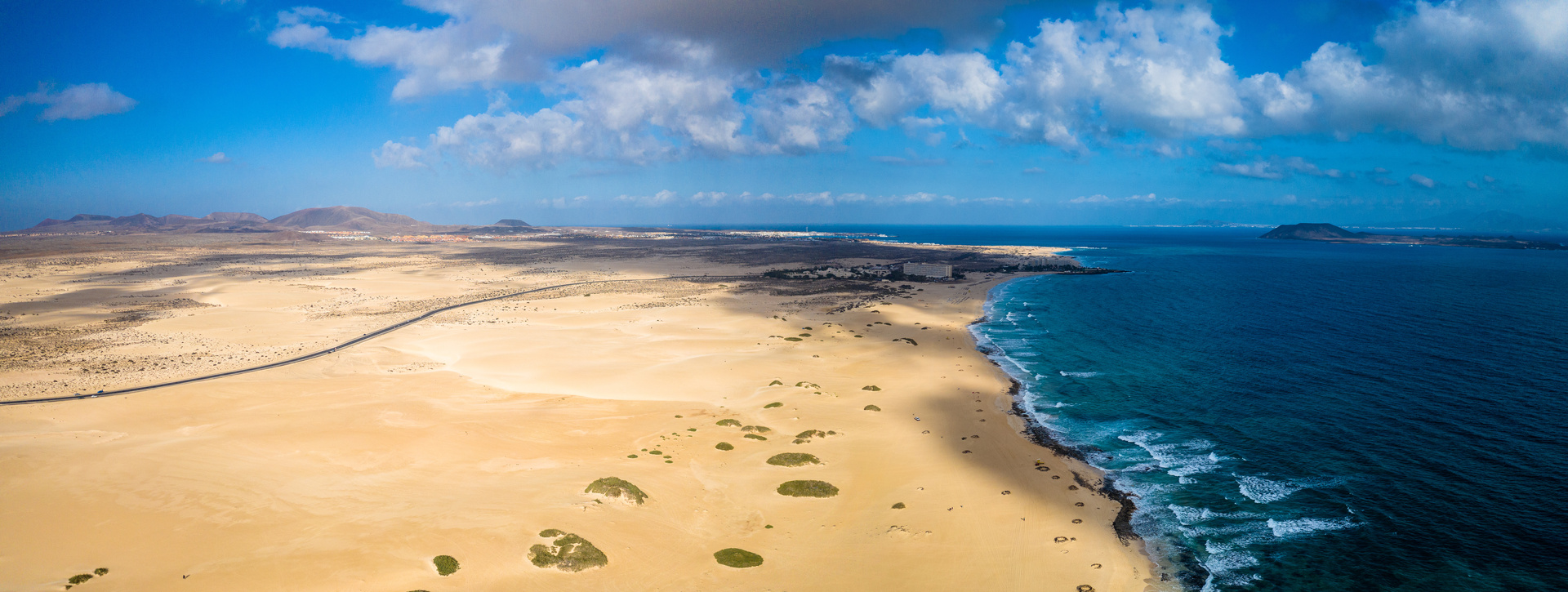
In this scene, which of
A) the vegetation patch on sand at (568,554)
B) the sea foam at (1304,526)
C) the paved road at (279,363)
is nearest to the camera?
the vegetation patch on sand at (568,554)

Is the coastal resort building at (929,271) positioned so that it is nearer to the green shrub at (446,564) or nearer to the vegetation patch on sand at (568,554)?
the vegetation patch on sand at (568,554)

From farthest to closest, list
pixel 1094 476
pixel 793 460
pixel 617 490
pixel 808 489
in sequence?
1. pixel 793 460
2. pixel 1094 476
3. pixel 808 489
4. pixel 617 490

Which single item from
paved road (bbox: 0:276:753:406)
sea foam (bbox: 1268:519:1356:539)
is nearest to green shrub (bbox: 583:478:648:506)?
sea foam (bbox: 1268:519:1356:539)

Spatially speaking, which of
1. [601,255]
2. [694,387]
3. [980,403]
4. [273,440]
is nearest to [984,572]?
[980,403]

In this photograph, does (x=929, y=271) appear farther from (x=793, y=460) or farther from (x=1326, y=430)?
(x=793, y=460)

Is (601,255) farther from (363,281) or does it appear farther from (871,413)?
(871,413)

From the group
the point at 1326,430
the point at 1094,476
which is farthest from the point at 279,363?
the point at 1326,430

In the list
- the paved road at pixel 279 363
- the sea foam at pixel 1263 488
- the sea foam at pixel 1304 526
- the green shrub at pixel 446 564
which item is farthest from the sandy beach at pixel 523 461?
the sea foam at pixel 1263 488

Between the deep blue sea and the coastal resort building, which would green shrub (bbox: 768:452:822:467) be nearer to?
the deep blue sea
